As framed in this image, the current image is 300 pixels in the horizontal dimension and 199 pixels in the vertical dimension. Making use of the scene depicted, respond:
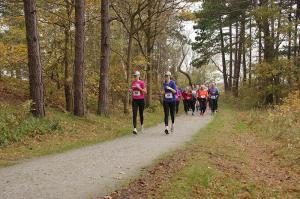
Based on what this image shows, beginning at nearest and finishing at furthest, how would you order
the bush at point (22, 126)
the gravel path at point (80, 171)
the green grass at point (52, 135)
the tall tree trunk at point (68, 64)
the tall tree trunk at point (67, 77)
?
1. the gravel path at point (80, 171)
2. the green grass at point (52, 135)
3. the bush at point (22, 126)
4. the tall tree trunk at point (68, 64)
5. the tall tree trunk at point (67, 77)

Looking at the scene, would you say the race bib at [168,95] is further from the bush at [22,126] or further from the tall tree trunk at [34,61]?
the tall tree trunk at [34,61]

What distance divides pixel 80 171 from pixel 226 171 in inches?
128

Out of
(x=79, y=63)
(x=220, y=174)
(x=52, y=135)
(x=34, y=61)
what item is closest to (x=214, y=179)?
(x=220, y=174)

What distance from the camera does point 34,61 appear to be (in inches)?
581

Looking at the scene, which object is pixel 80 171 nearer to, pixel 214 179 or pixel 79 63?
pixel 214 179

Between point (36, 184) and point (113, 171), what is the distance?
5.81 feet

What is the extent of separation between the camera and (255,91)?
34156 mm

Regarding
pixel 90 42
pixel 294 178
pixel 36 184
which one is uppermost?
pixel 90 42

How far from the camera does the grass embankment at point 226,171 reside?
25.5ft

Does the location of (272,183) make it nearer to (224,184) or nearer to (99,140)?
(224,184)

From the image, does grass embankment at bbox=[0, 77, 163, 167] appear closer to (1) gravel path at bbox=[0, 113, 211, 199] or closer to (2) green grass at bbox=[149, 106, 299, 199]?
(1) gravel path at bbox=[0, 113, 211, 199]

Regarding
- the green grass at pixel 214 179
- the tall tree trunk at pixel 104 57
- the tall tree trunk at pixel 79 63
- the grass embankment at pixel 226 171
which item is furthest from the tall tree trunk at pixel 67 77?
the green grass at pixel 214 179

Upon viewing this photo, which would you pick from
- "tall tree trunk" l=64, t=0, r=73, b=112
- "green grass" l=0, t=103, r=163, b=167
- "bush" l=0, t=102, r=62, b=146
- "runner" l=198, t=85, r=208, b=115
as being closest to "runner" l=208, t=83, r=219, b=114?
"runner" l=198, t=85, r=208, b=115

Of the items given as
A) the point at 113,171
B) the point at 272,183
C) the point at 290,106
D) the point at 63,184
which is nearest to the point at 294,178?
the point at 272,183
